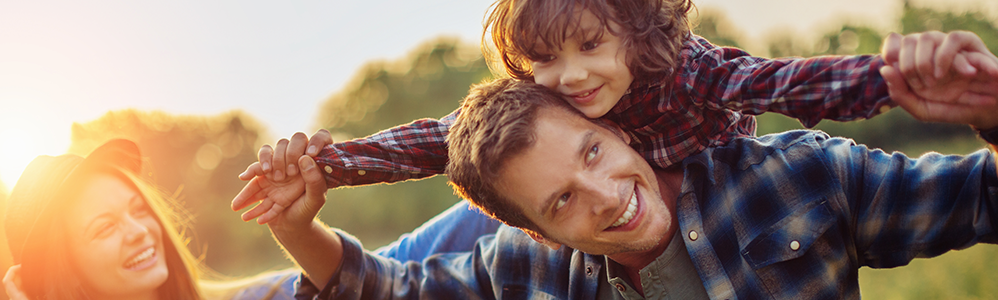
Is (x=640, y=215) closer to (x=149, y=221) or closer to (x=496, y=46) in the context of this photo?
(x=496, y=46)

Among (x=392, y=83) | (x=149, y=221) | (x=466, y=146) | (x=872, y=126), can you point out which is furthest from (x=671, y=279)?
(x=392, y=83)

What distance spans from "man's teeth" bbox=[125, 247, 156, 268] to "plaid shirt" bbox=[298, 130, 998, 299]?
5.52 ft

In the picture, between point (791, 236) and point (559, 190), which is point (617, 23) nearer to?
point (559, 190)

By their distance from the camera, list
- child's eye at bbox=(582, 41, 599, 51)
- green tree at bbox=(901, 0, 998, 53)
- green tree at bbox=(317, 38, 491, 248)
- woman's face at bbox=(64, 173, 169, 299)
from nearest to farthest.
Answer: child's eye at bbox=(582, 41, 599, 51), woman's face at bbox=(64, 173, 169, 299), green tree at bbox=(901, 0, 998, 53), green tree at bbox=(317, 38, 491, 248)

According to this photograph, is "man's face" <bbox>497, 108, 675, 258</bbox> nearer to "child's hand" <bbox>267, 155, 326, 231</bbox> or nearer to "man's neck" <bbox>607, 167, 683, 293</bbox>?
"man's neck" <bbox>607, 167, 683, 293</bbox>

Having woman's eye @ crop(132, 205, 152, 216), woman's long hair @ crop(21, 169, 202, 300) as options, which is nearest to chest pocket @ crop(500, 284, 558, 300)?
woman's long hair @ crop(21, 169, 202, 300)

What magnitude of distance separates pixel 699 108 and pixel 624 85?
0.21 metres

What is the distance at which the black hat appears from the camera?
183 cm

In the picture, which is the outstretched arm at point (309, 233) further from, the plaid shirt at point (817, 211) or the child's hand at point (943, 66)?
the child's hand at point (943, 66)

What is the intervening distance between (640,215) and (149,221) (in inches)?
63.4

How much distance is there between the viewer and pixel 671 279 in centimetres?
167

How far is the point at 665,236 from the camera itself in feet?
5.57

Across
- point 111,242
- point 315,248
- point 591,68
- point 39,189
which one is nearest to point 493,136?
point 591,68

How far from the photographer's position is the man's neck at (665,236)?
1.71 meters
